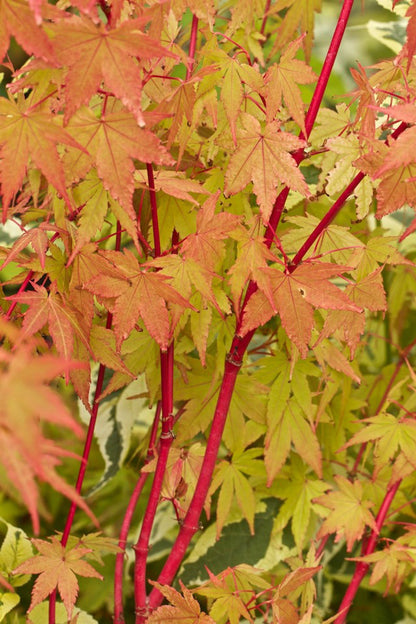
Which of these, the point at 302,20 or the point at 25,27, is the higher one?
the point at 25,27

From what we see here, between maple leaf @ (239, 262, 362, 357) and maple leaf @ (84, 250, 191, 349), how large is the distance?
0.24ft

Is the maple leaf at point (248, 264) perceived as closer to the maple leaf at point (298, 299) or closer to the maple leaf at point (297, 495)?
the maple leaf at point (298, 299)

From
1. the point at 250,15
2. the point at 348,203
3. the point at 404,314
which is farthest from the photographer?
the point at 404,314

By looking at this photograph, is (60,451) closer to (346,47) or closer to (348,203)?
(348,203)

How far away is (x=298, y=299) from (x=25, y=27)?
1.04ft

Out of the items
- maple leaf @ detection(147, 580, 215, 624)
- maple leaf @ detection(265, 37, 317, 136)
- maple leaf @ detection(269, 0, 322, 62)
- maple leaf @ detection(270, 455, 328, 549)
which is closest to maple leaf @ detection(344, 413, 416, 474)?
maple leaf @ detection(270, 455, 328, 549)

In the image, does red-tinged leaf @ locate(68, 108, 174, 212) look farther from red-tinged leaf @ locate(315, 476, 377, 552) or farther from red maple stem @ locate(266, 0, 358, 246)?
red-tinged leaf @ locate(315, 476, 377, 552)

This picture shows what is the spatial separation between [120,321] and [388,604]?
1033 mm

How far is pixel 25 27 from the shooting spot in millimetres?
447

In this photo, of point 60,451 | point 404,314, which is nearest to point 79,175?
point 60,451

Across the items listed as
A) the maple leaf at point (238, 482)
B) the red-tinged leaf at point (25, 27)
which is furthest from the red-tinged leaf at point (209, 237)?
the maple leaf at point (238, 482)

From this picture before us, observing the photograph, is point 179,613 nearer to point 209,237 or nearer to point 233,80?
point 209,237

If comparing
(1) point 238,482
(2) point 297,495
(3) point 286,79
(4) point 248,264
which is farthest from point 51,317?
(2) point 297,495

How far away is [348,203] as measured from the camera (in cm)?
98
